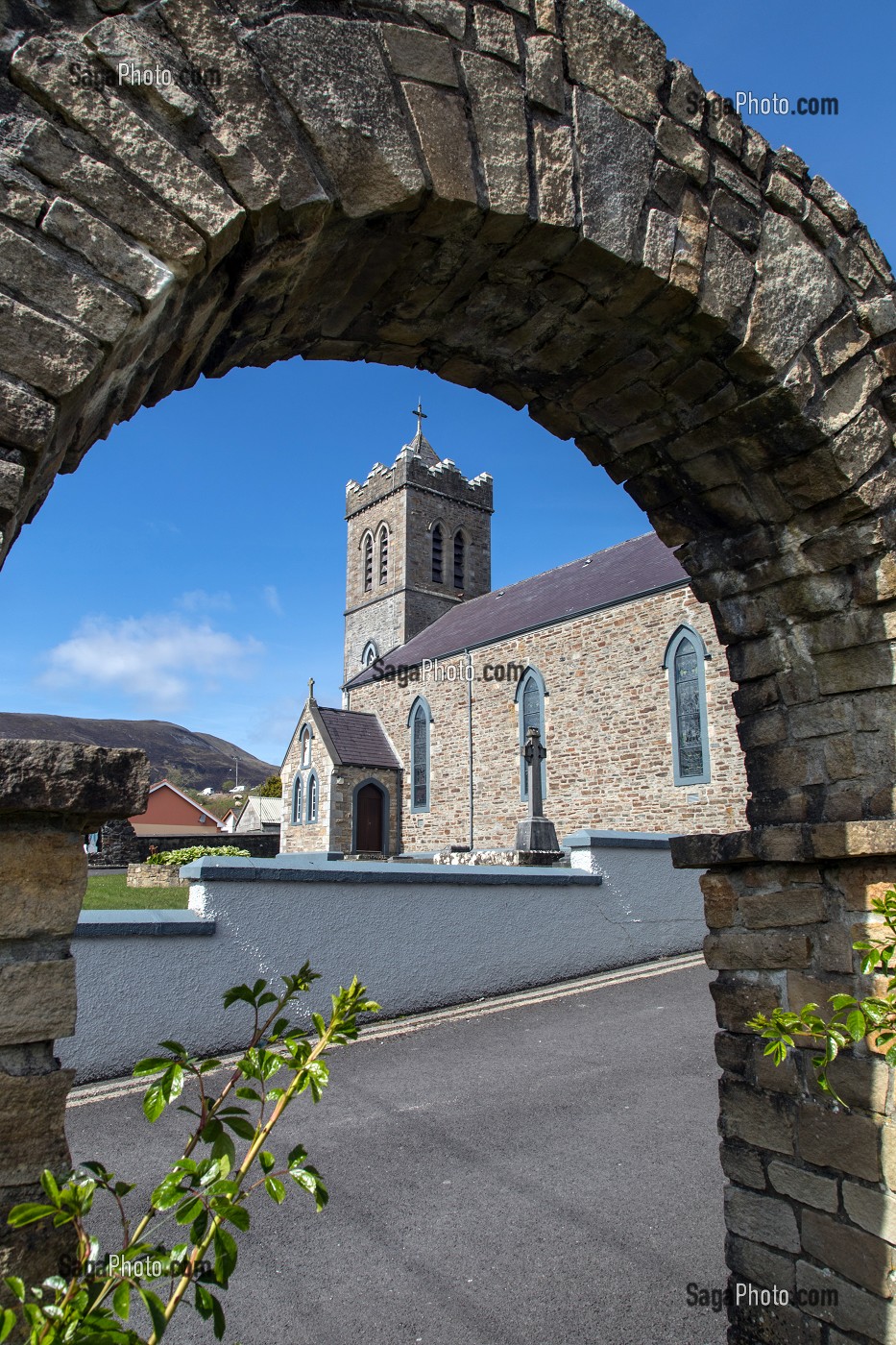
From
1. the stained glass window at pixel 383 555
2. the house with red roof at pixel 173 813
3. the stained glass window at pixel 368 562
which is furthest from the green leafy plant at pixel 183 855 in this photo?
the house with red roof at pixel 173 813

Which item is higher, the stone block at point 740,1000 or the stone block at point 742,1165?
the stone block at point 740,1000

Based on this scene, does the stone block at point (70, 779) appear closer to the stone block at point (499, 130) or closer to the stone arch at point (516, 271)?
the stone arch at point (516, 271)

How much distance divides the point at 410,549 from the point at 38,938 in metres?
32.2

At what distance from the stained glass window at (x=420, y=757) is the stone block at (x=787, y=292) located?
21263 millimetres

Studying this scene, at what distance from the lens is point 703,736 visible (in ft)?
52.9

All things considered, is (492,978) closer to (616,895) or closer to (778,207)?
(616,895)

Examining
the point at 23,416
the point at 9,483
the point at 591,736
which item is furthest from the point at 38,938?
the point at 591,736

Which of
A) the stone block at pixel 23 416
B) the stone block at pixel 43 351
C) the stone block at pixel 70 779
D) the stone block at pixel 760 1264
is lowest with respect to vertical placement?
the stone block at pixel 760 1264

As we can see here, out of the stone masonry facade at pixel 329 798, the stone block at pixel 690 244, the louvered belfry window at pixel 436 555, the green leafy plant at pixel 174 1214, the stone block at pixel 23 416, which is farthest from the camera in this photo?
the louvered belfry window at pixel 436 555

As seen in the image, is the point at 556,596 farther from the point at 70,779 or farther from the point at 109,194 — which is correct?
the point at 70,779

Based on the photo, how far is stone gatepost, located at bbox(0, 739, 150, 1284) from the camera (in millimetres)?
1582

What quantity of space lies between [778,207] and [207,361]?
218 centimetres

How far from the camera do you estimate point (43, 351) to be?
1.74 metres

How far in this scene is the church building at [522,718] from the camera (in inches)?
655
